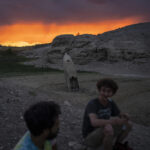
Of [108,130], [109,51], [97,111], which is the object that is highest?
[109,51]

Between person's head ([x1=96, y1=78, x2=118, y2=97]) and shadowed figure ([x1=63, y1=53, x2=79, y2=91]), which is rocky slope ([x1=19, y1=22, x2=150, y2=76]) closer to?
shadowed figure ([x1=63, y1=53, x2=79, y2=91])

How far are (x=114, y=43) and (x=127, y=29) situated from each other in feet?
14.9

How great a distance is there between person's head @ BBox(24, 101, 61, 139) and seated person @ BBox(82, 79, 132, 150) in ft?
2.73

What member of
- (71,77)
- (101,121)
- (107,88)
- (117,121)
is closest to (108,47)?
(71,77)

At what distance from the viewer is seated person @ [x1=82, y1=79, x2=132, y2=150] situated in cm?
215

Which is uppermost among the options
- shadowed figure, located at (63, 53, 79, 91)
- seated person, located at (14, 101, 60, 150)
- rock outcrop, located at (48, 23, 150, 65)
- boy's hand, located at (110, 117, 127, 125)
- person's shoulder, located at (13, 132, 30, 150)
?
rock outcrop, located at (48, 23, 150, 65)

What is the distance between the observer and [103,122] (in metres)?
2.12

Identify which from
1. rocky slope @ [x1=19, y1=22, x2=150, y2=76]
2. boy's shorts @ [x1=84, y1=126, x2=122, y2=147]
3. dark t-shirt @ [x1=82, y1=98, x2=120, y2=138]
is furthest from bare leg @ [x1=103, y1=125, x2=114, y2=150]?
rocky slope @ [x1=19, y1=22, x2=150, y2=76]

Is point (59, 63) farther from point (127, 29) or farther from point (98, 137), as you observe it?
point (98, 137)

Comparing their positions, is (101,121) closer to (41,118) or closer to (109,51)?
(41,118)

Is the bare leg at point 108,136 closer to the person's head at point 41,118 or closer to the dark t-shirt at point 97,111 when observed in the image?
the dark t-shirt at point 97,111

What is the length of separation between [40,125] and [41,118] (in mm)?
63

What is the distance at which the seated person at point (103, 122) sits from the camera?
7.07 feet

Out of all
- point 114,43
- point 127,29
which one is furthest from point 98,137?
point 127,29
